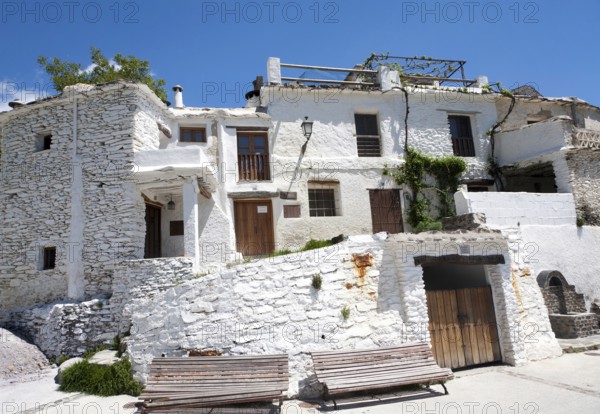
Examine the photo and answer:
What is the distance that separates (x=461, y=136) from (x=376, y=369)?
11.5 metres

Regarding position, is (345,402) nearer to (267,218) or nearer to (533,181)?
(267,218)

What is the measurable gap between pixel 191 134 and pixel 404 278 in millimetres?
9005

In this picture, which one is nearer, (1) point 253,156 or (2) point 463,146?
(1) point 253,156

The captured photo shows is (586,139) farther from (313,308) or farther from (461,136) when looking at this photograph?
(313,308)

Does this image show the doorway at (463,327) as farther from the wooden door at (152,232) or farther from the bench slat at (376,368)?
the wooden door at (152,232)

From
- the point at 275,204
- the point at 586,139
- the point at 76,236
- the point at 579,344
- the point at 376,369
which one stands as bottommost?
the point at 579,344

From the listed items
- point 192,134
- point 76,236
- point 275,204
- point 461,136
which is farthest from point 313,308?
point 461,136

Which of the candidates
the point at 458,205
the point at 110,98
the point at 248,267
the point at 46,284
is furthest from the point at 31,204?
the point at 458,205

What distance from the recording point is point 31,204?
11141 mm

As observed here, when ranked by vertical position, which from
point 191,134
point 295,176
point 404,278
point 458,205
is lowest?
point 404,278

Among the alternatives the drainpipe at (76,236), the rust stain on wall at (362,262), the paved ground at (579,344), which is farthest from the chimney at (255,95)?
the paved ground at (579,344)

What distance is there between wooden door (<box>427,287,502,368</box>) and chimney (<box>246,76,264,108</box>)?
31.2ft

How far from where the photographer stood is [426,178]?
558 inches

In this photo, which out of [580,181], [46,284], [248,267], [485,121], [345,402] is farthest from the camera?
[485,121]
